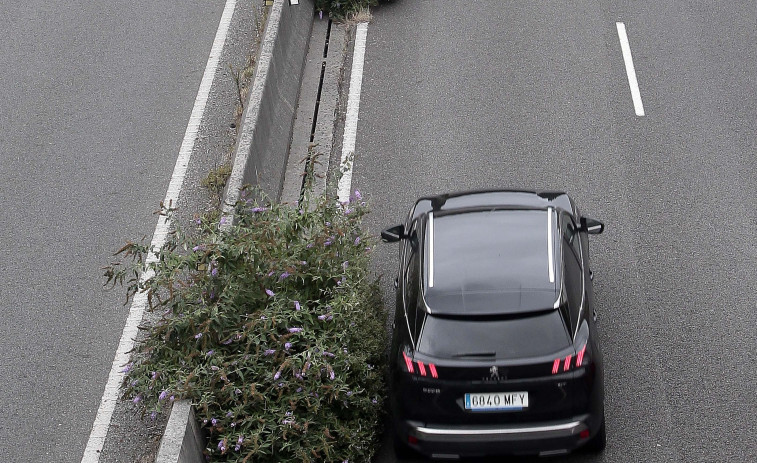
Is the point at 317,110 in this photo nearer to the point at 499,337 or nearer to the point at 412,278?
the point at 412,278

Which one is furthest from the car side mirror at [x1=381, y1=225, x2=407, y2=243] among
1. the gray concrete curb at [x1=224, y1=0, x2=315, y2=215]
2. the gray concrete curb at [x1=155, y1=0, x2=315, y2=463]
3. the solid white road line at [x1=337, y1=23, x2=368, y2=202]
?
the solid white road line at [x1=337, y1=23, x2=368, y2=202]

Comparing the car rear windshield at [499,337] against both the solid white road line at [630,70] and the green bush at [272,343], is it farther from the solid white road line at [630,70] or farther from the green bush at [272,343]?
the solid white road line at [630,70]

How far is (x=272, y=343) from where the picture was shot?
8102mm

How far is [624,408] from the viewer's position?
8.82 metres

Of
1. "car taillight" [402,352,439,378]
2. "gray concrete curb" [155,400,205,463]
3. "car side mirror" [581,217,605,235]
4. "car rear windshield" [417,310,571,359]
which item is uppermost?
"car side mirror" [581,217,605,235]

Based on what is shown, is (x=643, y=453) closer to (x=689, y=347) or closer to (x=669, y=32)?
(x=689, y=347)

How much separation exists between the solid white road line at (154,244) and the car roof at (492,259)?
246 cm

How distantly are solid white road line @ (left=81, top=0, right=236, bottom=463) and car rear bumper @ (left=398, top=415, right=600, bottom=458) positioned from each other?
8.68 ft

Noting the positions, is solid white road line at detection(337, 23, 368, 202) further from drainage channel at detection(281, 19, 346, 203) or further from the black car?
the black car

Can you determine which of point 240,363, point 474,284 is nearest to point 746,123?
point 474,284

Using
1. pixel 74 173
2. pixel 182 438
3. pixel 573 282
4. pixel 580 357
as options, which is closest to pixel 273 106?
pixel 74 173

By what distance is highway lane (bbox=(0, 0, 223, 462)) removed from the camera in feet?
30.4

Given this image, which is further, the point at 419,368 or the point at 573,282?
the point at 573,282

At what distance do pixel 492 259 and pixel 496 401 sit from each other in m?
1.13
